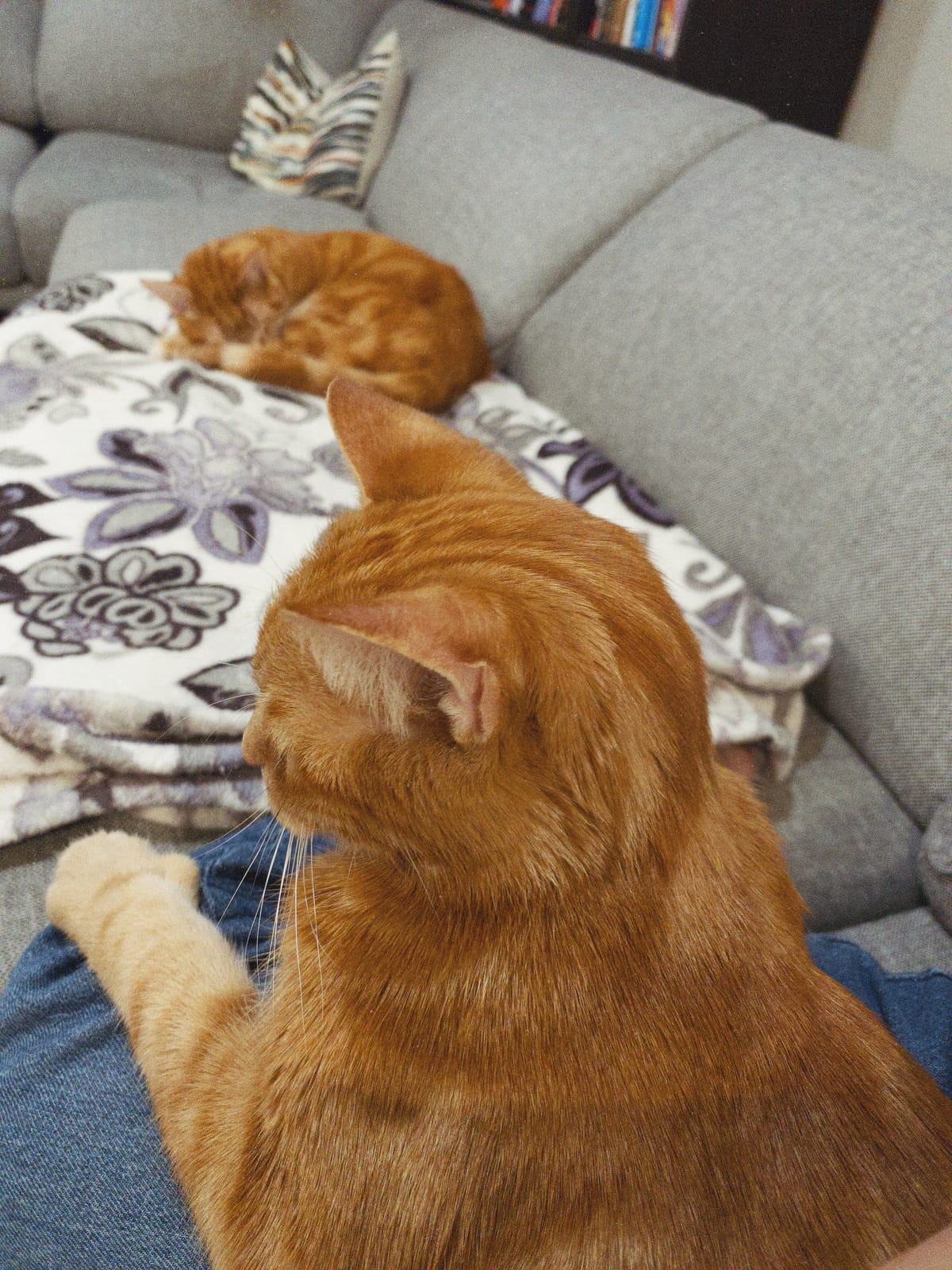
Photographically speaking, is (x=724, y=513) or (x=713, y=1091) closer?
(x=713, y=1091)

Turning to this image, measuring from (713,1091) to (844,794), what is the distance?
2.10 ft

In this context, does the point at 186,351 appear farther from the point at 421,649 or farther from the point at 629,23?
the point at 421,649

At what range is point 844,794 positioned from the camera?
3.60ft

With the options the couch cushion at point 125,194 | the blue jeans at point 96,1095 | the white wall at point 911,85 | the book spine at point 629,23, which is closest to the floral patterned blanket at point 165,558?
the blue jeans at point 96,1095

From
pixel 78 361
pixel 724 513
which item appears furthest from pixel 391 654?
pixel 78 361

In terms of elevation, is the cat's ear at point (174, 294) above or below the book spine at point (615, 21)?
below

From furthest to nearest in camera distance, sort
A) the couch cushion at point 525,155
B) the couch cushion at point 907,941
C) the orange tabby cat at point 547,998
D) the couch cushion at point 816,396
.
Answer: the couch cushion at point 525,155, the couch cushion at point 816,396, the couch cushion at point 907,941, the orange tabby cat at point 547,998

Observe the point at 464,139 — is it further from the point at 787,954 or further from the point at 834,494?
the point at 787,954

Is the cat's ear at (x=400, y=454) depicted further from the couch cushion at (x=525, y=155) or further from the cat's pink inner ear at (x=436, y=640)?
the couch cushion at (x=525, y=155)

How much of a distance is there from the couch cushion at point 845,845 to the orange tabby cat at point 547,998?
0.45m

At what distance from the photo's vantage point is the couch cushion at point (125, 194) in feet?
7.24

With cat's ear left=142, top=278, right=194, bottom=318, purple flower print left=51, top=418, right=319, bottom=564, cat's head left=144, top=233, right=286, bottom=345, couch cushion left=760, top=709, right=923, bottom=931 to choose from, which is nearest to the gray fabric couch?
couch cushion left=760, top=709, right=923, bottom=931

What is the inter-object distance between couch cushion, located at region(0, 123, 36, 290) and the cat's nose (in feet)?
7.00

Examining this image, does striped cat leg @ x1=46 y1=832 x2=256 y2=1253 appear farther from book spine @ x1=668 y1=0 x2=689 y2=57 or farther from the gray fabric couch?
book spine @ x1=668 y1=0 x2=689 y2=57
